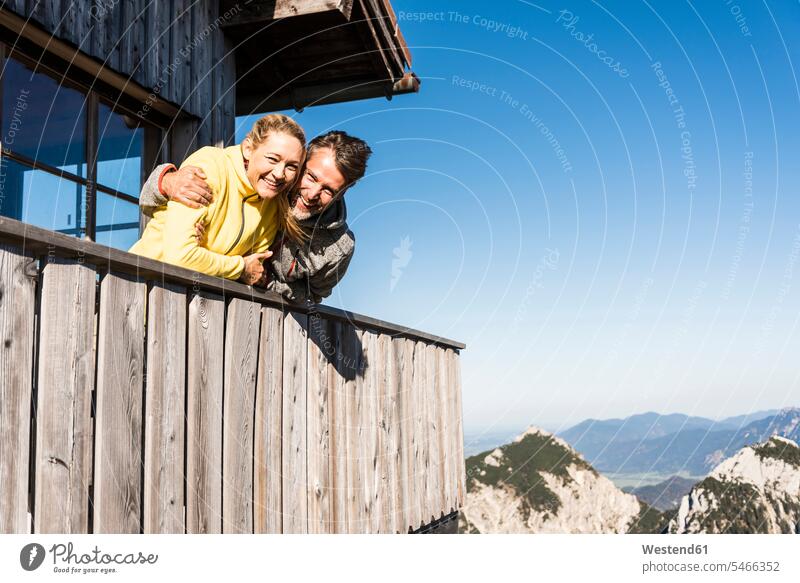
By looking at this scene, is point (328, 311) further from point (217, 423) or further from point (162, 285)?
point (162, 285)

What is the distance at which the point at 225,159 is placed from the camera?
289 centimetres

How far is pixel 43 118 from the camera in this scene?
4.15 metres

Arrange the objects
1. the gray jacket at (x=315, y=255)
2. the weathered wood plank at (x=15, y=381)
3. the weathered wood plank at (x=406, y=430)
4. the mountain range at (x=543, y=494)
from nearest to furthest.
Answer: the weathered wood plank at (x=15, y=381)
the gray jacket at (x=315, y=255)
the weathered wood plank at (x=406, y=430)
the mountain range at (x=543, y=494)

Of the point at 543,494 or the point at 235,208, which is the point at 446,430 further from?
the point at 543,494

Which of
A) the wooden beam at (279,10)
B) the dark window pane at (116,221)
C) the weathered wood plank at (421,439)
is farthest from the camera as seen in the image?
the wooden beam at (279,10)

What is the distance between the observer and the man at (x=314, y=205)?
8.76ft

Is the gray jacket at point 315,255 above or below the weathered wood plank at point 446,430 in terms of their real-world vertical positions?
above

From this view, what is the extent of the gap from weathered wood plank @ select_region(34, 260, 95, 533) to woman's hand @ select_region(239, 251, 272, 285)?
3.03ft

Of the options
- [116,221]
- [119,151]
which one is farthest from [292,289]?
[119,151]

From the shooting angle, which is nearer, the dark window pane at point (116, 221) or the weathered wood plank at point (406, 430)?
the dark window pane at point (116, 221)

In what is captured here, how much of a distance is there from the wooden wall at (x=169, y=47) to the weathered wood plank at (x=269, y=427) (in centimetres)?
219

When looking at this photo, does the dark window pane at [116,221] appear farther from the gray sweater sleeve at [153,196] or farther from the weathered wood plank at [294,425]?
the gray sweater sleeve at [153,196]

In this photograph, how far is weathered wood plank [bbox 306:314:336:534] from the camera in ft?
11.6
